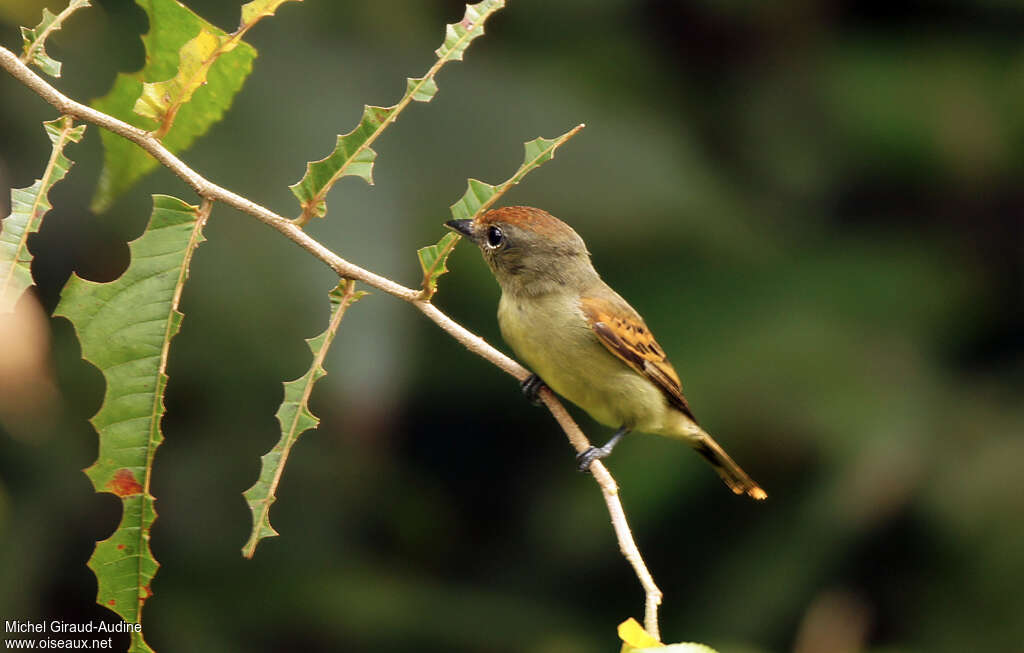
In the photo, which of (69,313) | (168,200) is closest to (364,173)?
(168,200)

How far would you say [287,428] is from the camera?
1774 millimetres

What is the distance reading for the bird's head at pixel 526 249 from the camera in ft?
11.1

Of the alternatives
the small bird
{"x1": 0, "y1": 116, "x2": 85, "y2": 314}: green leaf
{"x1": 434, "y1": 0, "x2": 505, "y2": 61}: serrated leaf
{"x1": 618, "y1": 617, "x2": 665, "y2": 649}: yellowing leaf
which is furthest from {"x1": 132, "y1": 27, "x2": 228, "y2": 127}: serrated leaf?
the small bird

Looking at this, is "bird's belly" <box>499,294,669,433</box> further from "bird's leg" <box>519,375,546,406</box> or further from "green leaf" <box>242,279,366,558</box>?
"green leaf" <box>242,279,366,558</box>

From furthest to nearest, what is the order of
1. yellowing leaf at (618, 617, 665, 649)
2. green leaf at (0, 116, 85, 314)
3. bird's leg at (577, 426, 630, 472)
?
bird's leg at (577, 426, 630, 472) < green leaf at (0, 116, 85, 314) < yellowing leaf at (618, 617, 665, 649)

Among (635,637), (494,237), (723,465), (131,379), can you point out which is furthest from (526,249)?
(635,637)

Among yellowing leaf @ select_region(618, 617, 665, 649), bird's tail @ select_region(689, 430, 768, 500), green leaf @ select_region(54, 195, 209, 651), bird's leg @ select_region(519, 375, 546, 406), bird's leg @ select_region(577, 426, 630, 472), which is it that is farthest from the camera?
bird's tail @ select_region(689, 430, 768, 500)

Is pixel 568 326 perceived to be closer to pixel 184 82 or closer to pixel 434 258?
pixel 434 258

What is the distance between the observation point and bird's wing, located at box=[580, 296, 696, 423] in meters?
3.42

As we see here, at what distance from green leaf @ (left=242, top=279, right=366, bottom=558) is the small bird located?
4.75ft

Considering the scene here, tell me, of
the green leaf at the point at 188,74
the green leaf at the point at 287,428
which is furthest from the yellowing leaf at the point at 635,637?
the green leaf at the point at 188,74

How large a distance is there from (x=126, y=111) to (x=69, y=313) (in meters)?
0.65

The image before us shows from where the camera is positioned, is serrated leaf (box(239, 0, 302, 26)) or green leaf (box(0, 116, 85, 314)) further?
serrated leaf (box(239, 0, 302, 26))

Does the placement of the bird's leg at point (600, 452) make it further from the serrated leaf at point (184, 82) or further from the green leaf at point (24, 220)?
the green leaf at point (24, 220)
